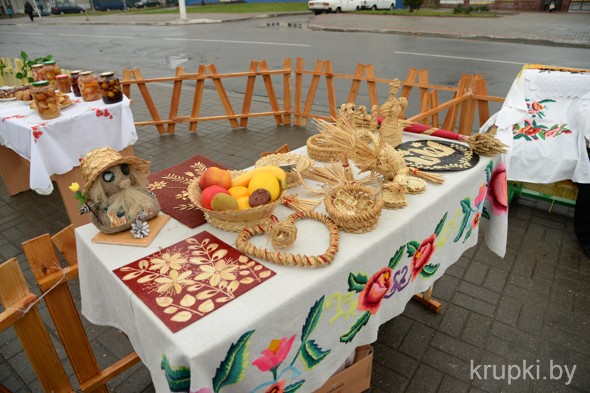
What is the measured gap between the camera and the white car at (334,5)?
2300 cm

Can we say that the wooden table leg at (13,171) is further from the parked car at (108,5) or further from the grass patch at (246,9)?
the parked car at (108,5)

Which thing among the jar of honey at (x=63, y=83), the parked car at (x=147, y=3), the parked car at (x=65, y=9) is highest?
the parked car at (x=147, y=3)

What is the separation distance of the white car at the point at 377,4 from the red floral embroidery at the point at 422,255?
25308 millimetres

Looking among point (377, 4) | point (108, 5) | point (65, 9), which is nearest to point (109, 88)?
point (377, 4)

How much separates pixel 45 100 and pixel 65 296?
2338mm

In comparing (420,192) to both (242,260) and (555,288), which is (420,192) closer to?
(242,260)

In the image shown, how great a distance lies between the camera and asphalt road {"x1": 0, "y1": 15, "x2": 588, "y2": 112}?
9219mm

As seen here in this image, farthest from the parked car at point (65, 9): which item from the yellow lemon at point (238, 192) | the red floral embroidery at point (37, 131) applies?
the yellow lemon at point (238, 192)

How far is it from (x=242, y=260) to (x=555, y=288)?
262 centimetres

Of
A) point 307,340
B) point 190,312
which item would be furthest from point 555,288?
point 190,312

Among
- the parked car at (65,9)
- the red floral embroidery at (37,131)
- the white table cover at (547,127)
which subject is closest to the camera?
the red floral embroidery at (37,131)

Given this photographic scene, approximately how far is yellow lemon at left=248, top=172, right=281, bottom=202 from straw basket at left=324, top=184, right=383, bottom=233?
0.23 meters

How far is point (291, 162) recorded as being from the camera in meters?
2.05

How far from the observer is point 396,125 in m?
2.30
